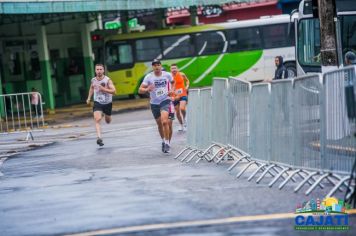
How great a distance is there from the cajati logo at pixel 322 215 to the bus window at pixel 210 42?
1086 inches

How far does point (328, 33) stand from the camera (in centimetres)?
1403

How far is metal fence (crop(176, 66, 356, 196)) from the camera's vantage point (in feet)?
28.3

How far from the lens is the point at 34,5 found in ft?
98.4

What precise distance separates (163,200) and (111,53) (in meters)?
27.2

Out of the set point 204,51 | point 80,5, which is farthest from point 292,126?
point 204,51

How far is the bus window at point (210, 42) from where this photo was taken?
35969mm

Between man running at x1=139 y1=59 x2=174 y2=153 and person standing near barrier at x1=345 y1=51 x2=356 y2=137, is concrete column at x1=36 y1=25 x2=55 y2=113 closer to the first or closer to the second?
man running at x1=139 y1=59 x2=174 y2=153

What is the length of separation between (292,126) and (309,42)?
12.2 meters

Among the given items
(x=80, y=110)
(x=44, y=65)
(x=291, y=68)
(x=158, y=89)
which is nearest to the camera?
(x=158, y=89)

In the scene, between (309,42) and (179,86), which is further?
(309,42)

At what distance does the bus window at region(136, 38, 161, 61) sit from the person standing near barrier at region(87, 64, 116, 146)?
18.4 metres

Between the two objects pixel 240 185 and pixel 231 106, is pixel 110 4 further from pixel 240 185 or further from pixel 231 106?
pixel 240 185

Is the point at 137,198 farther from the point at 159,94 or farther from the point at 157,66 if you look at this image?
the point at 157,66

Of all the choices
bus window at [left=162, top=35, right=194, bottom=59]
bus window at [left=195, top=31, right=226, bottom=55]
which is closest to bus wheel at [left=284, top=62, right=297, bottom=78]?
bus window at [left=195, top=31, right=226, bottom=55]
